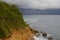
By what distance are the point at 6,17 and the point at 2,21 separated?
1897mm

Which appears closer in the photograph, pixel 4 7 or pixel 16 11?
pixel 4 7

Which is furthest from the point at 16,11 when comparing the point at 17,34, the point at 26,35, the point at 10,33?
the point at 10,33

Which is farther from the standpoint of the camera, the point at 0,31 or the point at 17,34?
the point at 17,34

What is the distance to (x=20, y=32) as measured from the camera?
2542 cm

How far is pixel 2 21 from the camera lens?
22828 mm

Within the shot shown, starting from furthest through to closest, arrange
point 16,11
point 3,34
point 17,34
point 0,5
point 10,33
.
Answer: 1. point 16,11
2. point 0,5
3. point 17,34
4. point 10,33
5. point 3,34

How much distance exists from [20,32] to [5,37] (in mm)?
4663

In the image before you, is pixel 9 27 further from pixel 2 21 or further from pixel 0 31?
pixel 0 31

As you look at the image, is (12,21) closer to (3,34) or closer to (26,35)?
(26,35)

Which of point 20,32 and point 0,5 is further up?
point 0,5

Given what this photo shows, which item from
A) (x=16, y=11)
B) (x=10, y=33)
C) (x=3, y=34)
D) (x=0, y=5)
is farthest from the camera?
(x=16, y=11)

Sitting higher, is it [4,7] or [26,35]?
[4,7]

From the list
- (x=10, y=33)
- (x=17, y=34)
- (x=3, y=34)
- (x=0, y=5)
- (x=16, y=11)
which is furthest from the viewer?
(x=16, y=11)

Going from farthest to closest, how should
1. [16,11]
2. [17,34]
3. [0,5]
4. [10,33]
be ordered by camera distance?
[16,11] → [0,5] → [17,34] → [10,33]
